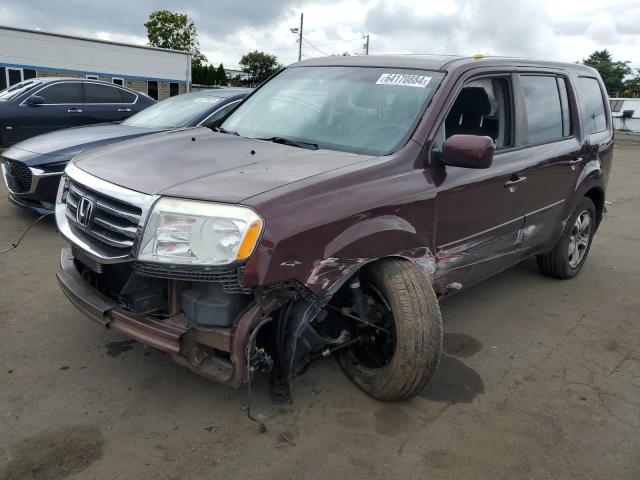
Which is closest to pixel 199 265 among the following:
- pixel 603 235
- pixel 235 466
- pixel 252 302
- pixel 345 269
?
pixel 252 302

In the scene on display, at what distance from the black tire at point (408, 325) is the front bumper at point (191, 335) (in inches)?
25.4

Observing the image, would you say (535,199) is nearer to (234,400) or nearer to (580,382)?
(580,382)

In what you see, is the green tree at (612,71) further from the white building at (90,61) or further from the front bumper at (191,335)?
the front bumper at (191,335)

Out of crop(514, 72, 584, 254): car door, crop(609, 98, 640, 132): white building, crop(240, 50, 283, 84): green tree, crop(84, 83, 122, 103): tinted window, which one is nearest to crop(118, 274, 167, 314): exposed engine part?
crop(514, 72, 584, 254): car door

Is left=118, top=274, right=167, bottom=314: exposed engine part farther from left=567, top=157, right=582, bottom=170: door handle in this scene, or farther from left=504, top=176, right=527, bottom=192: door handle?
left=567, top=157, right=582, bottom=170: door handle

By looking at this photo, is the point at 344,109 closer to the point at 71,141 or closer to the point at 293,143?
the point at 293,143

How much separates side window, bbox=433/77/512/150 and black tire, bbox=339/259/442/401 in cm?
106

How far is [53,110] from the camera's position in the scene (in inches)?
382

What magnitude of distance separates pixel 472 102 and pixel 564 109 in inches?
51.6

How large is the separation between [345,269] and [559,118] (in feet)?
9.01

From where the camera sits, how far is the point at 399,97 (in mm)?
3352

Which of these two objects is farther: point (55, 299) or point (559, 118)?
point (559, 118)

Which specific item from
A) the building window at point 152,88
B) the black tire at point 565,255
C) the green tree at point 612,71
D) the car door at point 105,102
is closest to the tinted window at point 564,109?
the black tire at point 565,255

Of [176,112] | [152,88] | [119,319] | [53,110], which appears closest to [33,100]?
[53,110]
